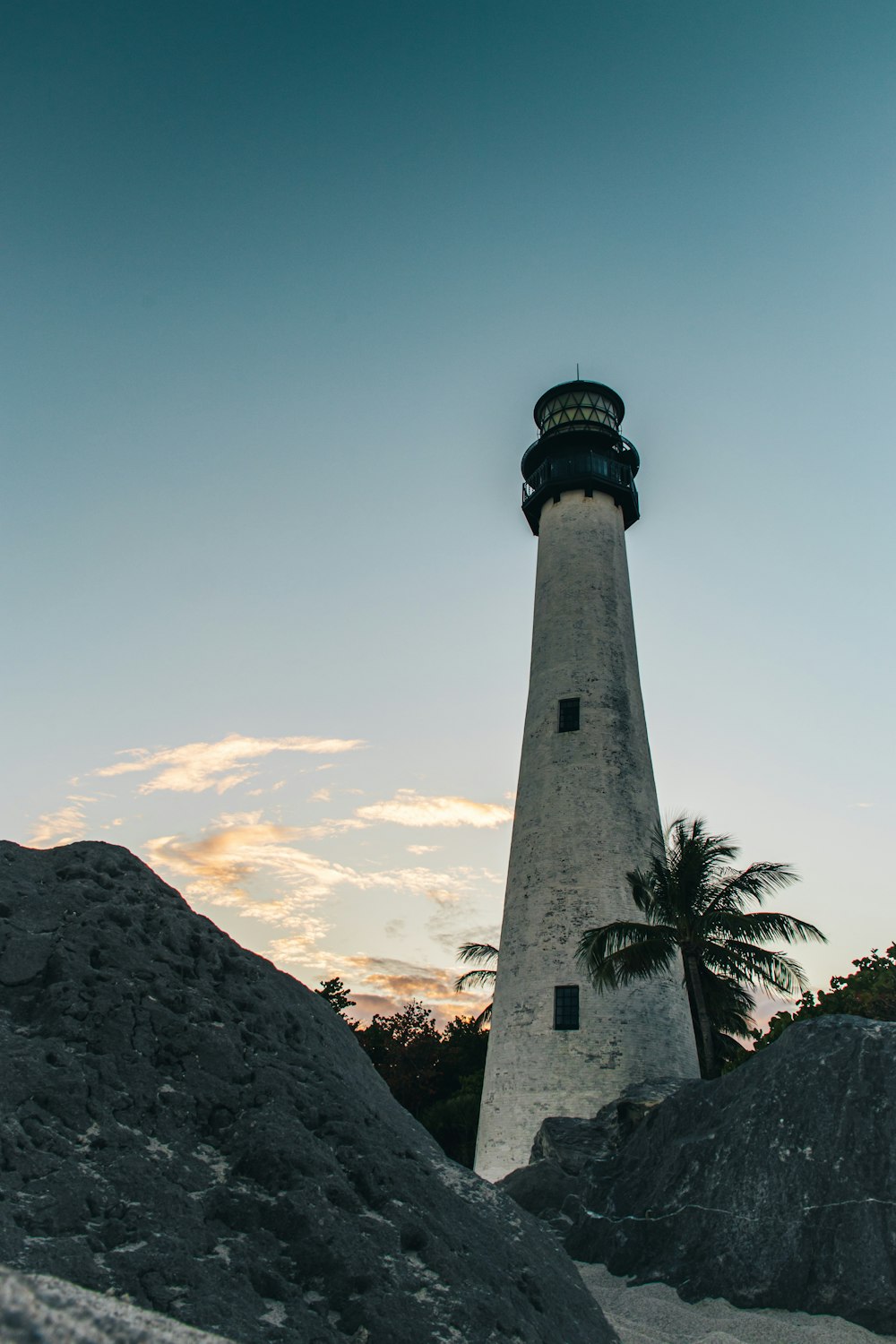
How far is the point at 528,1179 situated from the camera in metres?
13.7

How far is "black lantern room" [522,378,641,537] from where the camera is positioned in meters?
31.2

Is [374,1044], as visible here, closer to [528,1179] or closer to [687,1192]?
[528,1179]

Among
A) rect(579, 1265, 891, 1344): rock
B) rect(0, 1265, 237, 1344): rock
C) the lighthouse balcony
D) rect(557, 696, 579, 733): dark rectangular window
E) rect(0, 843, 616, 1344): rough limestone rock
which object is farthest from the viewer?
the lighthouse balcony

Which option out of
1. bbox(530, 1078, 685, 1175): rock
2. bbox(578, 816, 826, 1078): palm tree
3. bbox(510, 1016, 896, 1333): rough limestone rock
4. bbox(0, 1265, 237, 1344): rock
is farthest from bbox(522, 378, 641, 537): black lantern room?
bbox(0, 1265, 237, 1344): rock

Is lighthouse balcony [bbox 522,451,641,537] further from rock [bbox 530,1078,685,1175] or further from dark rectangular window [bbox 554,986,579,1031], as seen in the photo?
rock [bbox 530,1078,685,1175]

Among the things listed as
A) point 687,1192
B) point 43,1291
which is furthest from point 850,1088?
point 43,1291

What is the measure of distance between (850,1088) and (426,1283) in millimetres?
6906

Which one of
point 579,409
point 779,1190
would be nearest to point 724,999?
point 779,1190

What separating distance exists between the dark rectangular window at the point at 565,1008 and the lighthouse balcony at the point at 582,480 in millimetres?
16710

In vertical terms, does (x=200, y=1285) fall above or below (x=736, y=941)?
below

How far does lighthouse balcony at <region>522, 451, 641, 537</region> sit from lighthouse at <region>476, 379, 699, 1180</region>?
0.06 meters

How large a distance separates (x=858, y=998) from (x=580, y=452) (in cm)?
2022

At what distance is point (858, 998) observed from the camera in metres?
25.6

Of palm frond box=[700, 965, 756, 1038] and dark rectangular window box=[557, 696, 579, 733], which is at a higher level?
dark rectangular window box=[557, 696, 579, 733]
